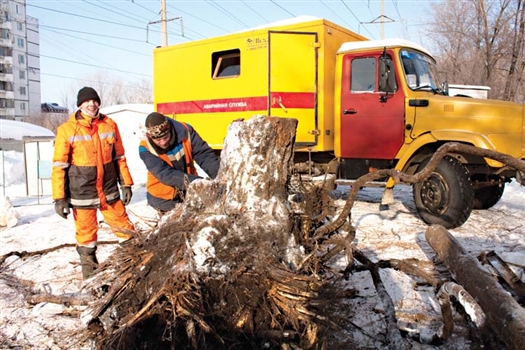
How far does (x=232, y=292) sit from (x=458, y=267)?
1.93 m

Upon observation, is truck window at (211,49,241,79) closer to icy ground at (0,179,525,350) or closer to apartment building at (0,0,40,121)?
icy ground at (0,179,525,350)

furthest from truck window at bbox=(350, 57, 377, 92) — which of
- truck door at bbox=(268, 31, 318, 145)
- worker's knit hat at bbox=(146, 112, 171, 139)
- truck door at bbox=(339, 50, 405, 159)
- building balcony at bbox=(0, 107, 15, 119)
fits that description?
building balcony at bbox=(0, 107, 15, 119)

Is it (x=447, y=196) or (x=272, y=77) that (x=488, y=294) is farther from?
(x=272, y=77)

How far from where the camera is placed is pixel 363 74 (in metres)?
7.04

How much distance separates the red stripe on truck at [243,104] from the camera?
24.2 feet

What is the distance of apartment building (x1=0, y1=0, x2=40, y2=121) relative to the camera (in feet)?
177

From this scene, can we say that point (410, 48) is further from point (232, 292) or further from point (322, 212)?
point (232, 292)

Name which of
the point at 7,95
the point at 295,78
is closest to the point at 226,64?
the point at 295,78

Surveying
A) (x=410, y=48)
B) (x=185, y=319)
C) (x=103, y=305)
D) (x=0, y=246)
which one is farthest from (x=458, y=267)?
(x=0, y=246)

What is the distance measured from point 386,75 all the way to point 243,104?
2581 mm

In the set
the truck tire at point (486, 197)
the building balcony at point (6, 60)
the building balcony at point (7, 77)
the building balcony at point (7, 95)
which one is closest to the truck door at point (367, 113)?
the truck tire at point (486, 197)

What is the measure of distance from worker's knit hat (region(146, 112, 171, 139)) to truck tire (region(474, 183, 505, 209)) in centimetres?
566

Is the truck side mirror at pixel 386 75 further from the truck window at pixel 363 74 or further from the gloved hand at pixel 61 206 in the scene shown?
the gloved hand at pixel 61 206

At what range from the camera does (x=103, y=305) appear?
2297 mm
